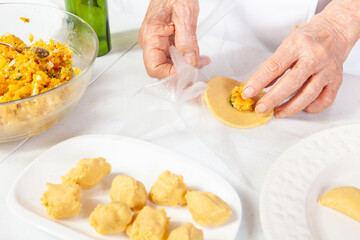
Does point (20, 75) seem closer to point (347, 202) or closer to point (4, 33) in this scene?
point (4, 33)

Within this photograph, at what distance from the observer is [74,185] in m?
0.89

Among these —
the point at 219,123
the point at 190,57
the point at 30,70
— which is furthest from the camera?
the point at 190,57

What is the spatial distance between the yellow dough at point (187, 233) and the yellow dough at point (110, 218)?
0.35 ft

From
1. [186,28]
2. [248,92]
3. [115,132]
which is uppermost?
[186,28]

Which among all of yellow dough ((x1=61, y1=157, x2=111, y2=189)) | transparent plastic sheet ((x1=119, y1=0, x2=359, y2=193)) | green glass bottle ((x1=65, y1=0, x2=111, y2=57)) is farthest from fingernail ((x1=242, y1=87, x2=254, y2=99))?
green glass bottle ((x1=65, y1=0, x2=111, y2=57))

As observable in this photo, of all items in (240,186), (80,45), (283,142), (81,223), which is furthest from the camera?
(80,45)

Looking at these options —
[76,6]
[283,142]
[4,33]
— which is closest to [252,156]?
[283,142]

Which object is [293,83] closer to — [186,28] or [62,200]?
[186,28]

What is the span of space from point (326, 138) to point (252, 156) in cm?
21

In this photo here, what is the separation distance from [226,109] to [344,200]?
0.46 m

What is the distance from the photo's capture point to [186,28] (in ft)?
4.21

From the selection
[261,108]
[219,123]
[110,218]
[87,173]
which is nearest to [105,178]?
[87,173]

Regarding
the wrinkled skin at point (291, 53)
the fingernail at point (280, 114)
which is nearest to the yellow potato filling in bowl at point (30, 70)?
the wrinkled skin at point (291, 53)

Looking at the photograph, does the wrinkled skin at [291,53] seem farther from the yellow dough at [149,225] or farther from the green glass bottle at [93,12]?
the yellow dough at [149,225]
